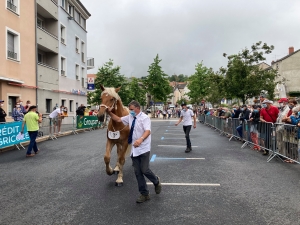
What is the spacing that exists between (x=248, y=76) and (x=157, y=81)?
28152mm

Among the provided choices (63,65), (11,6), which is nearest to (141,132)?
(11,6)

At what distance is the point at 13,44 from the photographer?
20938mm

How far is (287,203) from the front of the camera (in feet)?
16.3

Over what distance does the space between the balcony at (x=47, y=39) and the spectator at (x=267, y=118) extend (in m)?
20.1

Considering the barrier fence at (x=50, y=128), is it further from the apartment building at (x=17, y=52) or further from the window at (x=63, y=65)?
the window at (x=63, y=65)

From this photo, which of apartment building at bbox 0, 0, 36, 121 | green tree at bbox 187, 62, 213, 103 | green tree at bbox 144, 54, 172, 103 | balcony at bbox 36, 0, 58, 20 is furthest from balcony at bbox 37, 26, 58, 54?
green tree at bbox 187, 62, 213, 103

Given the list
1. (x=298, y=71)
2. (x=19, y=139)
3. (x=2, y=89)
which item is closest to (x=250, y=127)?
(x=19, y=139)

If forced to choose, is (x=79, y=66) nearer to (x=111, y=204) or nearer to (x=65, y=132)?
(x=65, y=132)

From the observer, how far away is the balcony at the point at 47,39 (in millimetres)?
24830

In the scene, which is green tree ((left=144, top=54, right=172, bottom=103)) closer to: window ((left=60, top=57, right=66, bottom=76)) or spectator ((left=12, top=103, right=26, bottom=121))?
window ((left=60, top=57, right=66, bottom=76))

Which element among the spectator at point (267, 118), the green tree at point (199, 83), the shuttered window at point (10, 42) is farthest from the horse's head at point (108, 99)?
the green tree at point (199, 83)

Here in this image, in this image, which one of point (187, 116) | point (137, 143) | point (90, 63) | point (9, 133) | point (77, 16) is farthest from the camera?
point (90, 63)

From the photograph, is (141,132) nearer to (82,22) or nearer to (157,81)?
(82,22)

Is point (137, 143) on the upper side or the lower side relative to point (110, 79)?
lower
